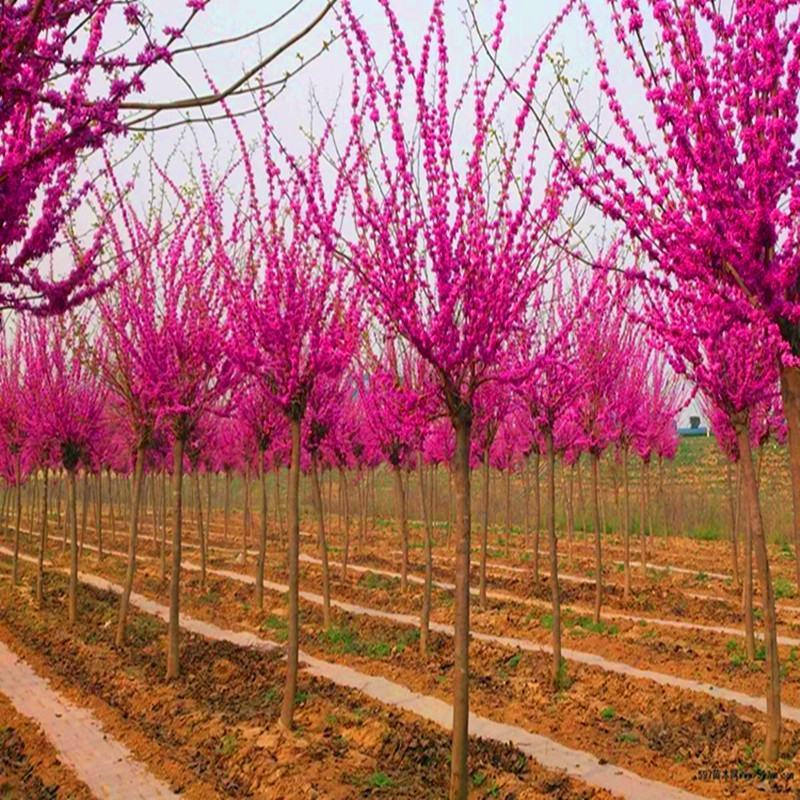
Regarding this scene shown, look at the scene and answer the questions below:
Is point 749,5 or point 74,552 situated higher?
point 749,5

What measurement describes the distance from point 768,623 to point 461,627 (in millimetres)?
2916

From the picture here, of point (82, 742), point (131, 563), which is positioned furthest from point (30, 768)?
point (131, 563)

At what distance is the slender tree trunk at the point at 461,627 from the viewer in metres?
5.23

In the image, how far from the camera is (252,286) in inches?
310

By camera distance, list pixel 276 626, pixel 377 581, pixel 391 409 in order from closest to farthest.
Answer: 1. pixel 391 409
2. pixel 276 626
3. pixel 377 581

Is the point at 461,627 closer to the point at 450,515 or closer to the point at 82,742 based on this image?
the point at 82,742

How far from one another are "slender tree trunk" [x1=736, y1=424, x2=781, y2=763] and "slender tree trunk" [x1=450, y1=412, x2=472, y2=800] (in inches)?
106

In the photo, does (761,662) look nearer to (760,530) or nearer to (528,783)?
(760,530)

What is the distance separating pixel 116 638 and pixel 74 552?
63.4 inches

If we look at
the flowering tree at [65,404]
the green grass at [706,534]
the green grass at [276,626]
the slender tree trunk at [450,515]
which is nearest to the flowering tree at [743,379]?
the green grass at [276,626]

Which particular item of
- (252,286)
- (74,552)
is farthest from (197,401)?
(74,552)

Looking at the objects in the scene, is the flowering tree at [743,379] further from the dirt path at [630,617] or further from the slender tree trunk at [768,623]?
the dirt path at [630,617]

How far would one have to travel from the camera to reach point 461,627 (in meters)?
5.41

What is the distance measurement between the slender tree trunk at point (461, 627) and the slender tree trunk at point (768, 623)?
106 inches
